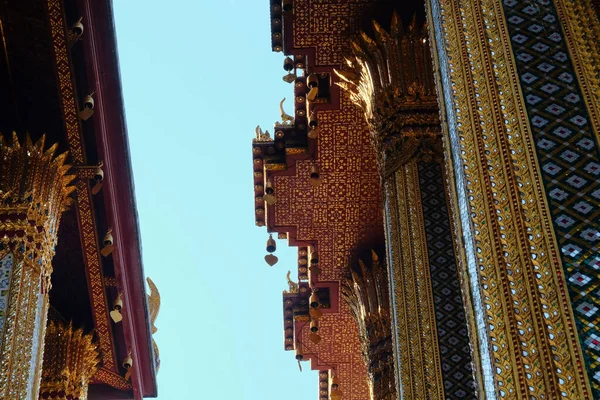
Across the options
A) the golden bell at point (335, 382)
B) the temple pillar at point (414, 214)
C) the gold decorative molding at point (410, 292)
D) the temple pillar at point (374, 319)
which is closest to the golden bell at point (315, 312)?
the temple pillar at point (374, 319)

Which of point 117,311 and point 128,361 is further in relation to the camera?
point 128,361

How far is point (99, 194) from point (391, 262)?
10.8 feet

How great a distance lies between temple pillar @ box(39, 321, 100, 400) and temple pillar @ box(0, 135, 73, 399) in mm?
1842

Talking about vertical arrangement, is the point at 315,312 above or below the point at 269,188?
below

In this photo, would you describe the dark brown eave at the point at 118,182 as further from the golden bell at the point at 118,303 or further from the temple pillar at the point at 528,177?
the temple pillar at the point at 528,177

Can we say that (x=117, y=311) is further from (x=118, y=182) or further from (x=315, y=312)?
(x=315, y=312)

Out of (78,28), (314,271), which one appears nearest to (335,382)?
(314,271)

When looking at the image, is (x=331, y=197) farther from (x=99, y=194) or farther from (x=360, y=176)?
(x=99, y=194)

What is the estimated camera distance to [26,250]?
27.7 feet

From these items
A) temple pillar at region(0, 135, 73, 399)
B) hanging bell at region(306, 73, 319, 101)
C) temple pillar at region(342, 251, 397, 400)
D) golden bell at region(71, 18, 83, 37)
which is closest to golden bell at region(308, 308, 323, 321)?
temple pillar at region(342, 251, 397, 400)

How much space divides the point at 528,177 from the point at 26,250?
16.9 feet

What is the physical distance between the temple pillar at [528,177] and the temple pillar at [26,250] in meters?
4.23

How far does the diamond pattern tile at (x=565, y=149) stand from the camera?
394 centimetres

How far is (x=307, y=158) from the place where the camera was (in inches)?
427
